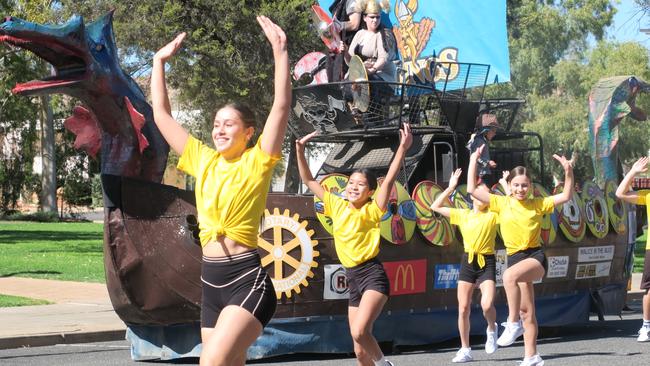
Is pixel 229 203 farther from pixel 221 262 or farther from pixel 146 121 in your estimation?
pixel 146 121

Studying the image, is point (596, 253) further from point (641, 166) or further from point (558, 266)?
point (641, 166)

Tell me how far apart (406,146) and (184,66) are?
17.2 m

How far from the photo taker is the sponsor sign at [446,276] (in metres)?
11.7

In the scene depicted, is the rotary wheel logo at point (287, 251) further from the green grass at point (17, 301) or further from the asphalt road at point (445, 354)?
the green grass at point (17, 301)

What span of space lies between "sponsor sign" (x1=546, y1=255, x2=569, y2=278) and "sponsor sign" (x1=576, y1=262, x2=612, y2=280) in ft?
1.15

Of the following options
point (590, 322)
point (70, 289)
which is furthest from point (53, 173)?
point (590, 322)

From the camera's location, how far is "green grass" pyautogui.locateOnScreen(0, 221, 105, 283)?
21498mm

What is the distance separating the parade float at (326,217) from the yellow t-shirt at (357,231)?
1730 mm

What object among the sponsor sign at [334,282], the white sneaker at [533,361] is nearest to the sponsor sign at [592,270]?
the sponsor sign at [334,282]

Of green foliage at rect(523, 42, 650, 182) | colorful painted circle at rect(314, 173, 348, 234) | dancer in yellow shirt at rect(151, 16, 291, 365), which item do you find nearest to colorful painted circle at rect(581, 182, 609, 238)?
colorful painted circle at rect(314, 173, 348, 234)

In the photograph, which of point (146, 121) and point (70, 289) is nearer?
point (146, 121)

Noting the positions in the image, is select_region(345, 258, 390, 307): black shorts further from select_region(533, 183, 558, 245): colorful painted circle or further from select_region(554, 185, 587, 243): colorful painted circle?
select_region(554, 185, 587, 243): colorful painted circle

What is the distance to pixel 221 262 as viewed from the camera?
19.2 ft

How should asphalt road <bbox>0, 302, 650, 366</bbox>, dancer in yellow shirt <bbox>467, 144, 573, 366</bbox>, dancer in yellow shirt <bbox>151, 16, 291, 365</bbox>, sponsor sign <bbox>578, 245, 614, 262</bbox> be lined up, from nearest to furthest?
dancer in yellow shirt <bbox>151, 16, 291, 365</bbox> < dancer in yellow shirt <bbox>467, 144, 573, 366</bbox> < asphalt road <bbox>0, 302, 650, 366</bbox> < sponsor sign <bbox>578, 245, 614, 262</bbox>
